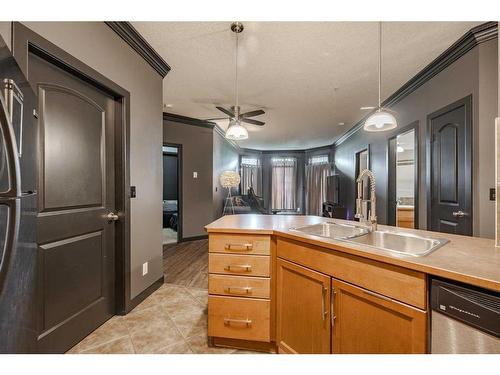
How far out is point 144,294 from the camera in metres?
2.31

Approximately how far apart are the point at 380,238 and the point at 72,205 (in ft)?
7.09

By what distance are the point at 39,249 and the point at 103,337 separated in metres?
0.84

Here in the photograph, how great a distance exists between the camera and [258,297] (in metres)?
1.56

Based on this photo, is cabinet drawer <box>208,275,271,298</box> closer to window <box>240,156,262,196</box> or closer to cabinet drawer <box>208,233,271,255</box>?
cabinet drawer <box>208,233,271,255</box>

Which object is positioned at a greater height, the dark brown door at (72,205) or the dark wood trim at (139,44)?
the dark wood trim at (139,44)

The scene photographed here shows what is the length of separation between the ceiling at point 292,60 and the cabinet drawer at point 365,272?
193cm

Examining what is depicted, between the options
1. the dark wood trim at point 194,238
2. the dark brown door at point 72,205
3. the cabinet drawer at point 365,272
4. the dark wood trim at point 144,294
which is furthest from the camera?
the dark wood trim at point 194,238

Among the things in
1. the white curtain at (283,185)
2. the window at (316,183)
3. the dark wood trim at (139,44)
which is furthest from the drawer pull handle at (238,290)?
the white curtain at (283,185)

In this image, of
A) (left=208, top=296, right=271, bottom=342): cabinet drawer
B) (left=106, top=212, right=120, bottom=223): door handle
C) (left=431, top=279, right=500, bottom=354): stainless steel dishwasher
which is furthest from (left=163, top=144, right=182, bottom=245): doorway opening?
(left=431, top=279, right=500, bottom=354): stainless steel dishwasher

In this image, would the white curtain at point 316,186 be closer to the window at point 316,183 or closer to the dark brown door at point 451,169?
the window at point 316,183

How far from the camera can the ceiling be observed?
207 cm

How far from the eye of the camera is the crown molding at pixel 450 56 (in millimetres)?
1982
